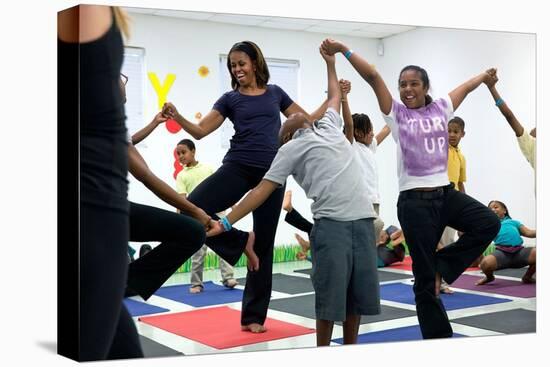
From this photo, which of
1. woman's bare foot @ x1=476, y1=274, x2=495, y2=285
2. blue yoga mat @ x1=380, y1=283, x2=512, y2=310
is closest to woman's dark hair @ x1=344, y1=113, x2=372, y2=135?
blue yoga mat @ x1=380, y1=283, x2=512, y2=310

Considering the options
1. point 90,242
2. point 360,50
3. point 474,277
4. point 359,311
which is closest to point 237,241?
point 359,311

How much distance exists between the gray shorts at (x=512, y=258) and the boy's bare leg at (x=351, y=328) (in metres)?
1.27

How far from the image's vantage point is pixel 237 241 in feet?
14.0

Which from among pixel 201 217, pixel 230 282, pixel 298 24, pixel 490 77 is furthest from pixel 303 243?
pixel 490 77

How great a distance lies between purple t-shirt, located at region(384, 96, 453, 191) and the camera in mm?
4578

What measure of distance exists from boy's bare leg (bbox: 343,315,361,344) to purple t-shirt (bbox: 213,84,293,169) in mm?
996

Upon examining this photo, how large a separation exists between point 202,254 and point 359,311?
3.31 feet

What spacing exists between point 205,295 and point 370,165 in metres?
1.29

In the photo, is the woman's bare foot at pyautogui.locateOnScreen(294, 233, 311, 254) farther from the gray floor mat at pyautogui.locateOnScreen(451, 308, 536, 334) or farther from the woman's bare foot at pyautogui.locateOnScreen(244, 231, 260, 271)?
the gray floor mat at pyautogui.locateOnScreen(451, 308, 536, 334)

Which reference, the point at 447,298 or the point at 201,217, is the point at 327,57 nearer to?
the point at 201,217

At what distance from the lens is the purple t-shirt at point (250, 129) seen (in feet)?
14.0

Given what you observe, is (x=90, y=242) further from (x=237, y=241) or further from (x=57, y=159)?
(x=237, y=241)

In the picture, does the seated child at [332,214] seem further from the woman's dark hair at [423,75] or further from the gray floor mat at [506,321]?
the gray floor mat at [506,321]

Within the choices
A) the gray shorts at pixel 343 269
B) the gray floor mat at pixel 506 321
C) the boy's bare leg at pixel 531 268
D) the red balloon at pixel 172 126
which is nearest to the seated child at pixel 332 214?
the gray shorts at pixel 343 269
